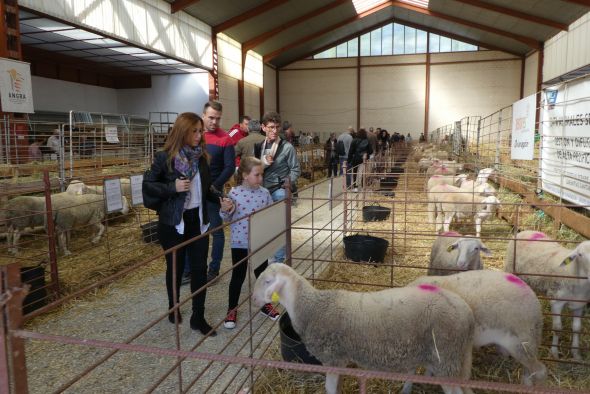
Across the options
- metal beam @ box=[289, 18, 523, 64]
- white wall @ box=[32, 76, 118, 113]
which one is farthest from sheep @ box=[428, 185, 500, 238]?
metal beam @ box=[289, 18, 523, 64]

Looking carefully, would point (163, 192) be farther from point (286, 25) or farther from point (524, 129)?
point (286, 25)

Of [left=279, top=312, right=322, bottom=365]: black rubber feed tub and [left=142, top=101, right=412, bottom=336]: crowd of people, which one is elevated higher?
[left=142, top=101, right=412, bottom=336]: crowd of people

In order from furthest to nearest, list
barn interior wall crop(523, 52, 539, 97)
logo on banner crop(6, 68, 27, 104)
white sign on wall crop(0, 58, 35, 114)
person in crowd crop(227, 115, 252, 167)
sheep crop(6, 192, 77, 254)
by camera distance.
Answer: barn interior wall crop(523, 52, 539, 97) → logo on banner crop(6, 68, 27, 104) → white sign on wall crop(0, 58, 35, 114) → sheep crop(6, 192, 77, 254) → person in crowd crop(227, 115, 252, 167)

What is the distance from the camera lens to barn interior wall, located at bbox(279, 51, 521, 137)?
25.7 m

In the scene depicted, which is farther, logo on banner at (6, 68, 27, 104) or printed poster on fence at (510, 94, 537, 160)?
logo on banner at (6, 68, 27, 104)

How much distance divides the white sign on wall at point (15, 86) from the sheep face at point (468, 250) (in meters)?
8.74

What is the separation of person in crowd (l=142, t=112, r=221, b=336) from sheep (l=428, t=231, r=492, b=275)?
1808 mm

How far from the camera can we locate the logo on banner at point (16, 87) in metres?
8.66

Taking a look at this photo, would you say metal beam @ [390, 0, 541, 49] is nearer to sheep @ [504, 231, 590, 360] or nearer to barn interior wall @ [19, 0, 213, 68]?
barn interior wall @ [19, 0, 213, 68]

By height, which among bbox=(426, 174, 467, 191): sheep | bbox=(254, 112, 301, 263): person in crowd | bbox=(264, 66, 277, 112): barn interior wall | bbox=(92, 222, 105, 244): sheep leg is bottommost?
bbox=(92, 222, 105, 244): sheep leg

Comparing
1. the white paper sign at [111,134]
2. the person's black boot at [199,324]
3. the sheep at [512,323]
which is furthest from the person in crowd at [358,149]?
the sheep at [512,323]

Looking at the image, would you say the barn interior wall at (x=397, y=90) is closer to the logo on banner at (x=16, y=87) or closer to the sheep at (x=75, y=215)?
the logo on banner at (x=16, y=87)

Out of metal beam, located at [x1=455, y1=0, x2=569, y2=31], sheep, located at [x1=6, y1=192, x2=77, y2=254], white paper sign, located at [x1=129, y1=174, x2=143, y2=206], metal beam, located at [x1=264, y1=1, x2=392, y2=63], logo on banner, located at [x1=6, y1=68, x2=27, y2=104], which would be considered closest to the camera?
white paper sign, located at [x1=129, y1=174, x2=143, y2=206]

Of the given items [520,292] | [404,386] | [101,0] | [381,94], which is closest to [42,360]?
[404,386]
